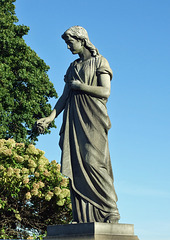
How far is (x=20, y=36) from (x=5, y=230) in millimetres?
10636

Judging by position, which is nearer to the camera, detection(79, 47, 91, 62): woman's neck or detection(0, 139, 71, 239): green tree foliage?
detection(79, 47, 91, 62): woman's neck

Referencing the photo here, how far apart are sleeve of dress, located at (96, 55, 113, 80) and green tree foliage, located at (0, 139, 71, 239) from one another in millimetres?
8052

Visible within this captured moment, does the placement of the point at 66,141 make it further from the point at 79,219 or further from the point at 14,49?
the point at 14,49

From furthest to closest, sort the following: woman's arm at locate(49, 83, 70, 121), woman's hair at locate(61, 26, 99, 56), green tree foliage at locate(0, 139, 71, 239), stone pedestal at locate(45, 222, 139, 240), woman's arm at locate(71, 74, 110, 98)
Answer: green tree foliage at locate(0, 139, 71, 239) < woman's arm at locate(49, 83, 70, 121) < woman's hair at locate(61, 26, 99, 56) < woman's arm at locate(71, 74, 110, 98) < stone pedestal at locate(45, 222, 139, 240)

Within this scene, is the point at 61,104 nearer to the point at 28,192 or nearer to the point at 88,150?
Result: the point at 88,150

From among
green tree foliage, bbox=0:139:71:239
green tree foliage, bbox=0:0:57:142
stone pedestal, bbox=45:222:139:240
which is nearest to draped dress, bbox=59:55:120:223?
stone pedestal, bbox=45:222:139:240

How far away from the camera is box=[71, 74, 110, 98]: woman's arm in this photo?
698cm

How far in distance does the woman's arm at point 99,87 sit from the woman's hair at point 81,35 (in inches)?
22.6

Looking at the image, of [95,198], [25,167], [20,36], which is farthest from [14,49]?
[95,198]

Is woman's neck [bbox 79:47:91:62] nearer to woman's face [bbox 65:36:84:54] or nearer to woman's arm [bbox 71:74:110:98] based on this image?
woman's face [bbox 65:36:84:54]

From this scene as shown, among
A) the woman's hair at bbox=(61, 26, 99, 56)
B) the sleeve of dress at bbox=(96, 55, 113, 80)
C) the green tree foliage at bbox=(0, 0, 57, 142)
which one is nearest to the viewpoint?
the sleeve of dress at bbox=(96, 55, 113, 80)

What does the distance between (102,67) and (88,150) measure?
152cm

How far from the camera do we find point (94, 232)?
5.96 metres

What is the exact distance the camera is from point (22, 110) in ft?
65.1
